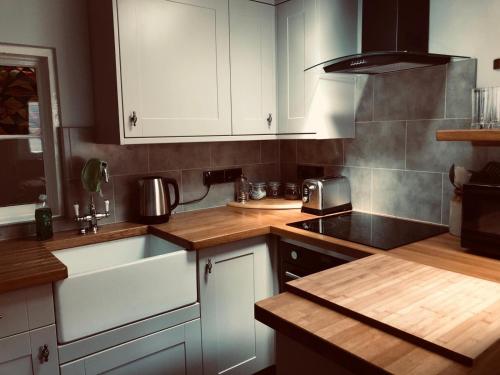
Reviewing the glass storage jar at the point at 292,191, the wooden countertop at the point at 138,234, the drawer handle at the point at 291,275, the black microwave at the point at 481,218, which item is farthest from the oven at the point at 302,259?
the glass storage jar at the point at 292,191

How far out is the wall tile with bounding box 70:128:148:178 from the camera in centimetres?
213

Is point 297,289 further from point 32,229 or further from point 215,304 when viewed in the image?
point 32,229

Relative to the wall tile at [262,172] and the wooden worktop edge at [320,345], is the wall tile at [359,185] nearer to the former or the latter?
the wall tile at [262,172]

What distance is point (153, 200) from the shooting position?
2.21 m

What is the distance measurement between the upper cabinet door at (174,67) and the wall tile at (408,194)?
Answer: 88cm

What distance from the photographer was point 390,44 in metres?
1.97

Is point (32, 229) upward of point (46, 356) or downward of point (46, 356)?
upward

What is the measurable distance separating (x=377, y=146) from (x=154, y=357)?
1513mm

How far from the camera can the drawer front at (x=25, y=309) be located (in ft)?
4.82

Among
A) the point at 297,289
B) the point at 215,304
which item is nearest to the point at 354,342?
the point at 297,289

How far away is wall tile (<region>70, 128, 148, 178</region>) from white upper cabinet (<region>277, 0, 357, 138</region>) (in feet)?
2.71

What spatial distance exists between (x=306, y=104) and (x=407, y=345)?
5.06 ft

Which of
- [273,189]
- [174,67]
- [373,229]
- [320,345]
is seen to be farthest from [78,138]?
[320,345]

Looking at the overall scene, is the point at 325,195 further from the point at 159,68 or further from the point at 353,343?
the point at 353,343
